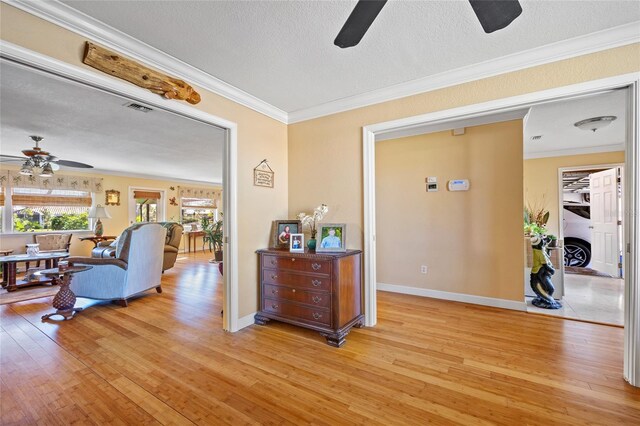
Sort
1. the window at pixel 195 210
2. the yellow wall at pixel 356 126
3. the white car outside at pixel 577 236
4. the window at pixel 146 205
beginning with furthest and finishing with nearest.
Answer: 1. the window at pixel 195 210
2. the window at pixel 146 205
3. the white car outside at pixel 577 236
4. the yellow wall at pixel 356 126

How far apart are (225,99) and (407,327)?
2992 mm

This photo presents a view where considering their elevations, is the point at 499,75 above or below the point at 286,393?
above

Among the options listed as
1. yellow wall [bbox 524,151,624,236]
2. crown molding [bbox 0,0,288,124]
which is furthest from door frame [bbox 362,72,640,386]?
yellow wall [bbox 524,151,624,236]

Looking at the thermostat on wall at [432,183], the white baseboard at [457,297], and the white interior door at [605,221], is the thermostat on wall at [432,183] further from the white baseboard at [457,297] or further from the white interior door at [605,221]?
the white interior door at [605,221]

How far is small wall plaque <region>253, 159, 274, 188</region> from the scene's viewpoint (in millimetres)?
3121

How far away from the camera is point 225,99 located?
9.27 feet

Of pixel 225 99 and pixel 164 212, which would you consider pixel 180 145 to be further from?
pixel 164 212

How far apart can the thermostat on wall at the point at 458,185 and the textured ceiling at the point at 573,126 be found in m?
1.11

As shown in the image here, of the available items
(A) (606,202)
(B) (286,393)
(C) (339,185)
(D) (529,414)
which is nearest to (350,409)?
(B) (286,393)

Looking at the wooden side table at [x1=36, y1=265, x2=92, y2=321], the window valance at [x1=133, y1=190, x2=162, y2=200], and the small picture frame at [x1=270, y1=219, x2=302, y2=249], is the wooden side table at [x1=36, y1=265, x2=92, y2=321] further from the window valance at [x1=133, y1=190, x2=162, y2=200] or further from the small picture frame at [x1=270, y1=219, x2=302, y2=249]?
the window valance at [x1=133, y1=190, x2=162, y2=200]

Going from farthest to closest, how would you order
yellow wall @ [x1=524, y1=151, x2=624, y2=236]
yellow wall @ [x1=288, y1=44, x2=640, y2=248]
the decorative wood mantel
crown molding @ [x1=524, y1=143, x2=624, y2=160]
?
1. yellow wall @ [x1=524, y1=151, x2=624, y2=236]
2. crown molding @ [x1=524, y1=143, x2=624, y2=160]
3. yellow wall @ [x1=288, y1=44, x2=640, y2=248]
4. the decorative wood mantel

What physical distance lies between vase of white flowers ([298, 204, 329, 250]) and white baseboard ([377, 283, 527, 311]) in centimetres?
177

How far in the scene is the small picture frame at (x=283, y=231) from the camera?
10.5 ft

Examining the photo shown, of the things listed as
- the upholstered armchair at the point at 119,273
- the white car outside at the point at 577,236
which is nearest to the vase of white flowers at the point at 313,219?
the upholstered armchair at the point at 119,273
